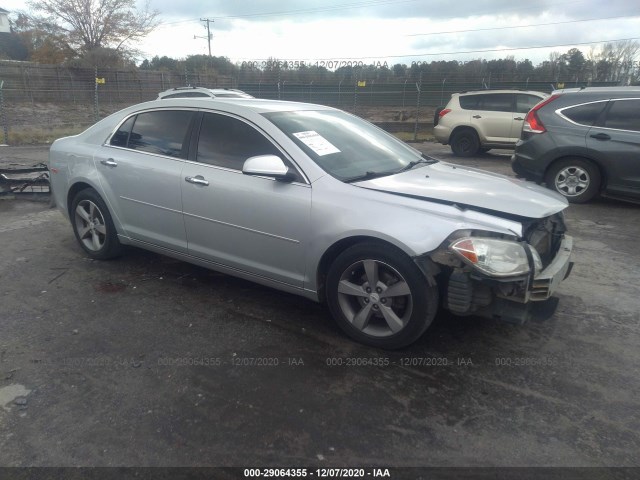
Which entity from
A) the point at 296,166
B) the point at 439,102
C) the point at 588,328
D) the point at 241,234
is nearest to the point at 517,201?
the point at 588,328

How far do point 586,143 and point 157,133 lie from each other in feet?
19.8

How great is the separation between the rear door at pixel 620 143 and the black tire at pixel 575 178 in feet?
0.65

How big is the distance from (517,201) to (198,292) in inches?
105

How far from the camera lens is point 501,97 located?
12.2 m

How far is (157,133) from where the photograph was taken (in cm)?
Answer: 416

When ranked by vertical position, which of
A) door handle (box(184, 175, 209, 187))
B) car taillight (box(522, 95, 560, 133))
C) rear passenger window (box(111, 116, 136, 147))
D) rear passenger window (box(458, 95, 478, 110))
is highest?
rear passenger window (box(458, 95, 478, 110))

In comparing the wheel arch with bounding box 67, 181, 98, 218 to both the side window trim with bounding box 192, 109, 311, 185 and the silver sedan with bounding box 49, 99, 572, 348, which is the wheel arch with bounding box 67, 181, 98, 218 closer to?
the silver sedan with bounding box 49, 99, 572, 348

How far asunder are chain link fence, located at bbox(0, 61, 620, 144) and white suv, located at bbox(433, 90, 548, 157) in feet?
23.2

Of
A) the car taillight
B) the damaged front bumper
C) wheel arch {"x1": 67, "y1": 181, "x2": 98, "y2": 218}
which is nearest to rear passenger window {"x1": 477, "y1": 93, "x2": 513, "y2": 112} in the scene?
the car taillight

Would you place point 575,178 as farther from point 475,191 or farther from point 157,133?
point 157,133

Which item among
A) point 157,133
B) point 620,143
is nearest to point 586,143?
point 620,143

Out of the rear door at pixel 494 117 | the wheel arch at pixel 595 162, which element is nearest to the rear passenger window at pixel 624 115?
the wheel arch at pixel 595 162

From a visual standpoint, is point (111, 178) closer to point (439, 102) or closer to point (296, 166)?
point (296, 166)

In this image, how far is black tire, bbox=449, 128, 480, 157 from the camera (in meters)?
12.5
